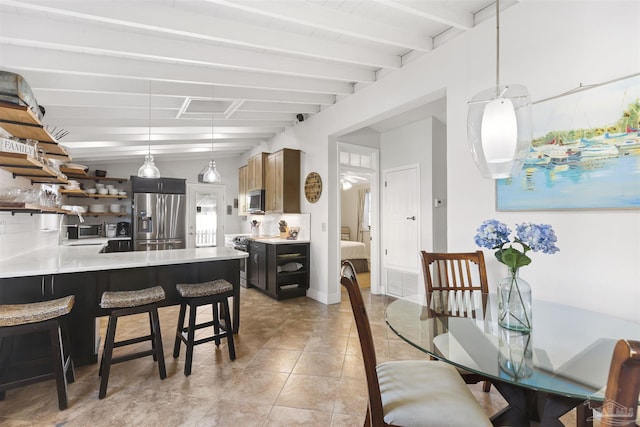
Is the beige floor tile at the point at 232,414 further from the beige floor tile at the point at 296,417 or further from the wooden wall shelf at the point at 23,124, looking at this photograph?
the wooden wall shelf at the point at 23,124

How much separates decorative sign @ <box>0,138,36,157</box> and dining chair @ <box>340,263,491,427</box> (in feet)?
8.13

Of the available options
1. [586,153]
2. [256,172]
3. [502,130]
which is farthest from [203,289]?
[256,172]

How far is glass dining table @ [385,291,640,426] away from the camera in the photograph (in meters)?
1.06

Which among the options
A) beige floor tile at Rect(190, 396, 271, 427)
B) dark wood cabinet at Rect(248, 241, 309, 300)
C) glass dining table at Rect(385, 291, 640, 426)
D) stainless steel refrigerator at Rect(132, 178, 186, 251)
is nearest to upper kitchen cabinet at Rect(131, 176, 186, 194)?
stainless steel refrigerator at Rect(132, 178, 186, 251)

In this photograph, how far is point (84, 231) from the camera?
5922 millimetres

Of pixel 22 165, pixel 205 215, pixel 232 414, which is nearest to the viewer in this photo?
pixel 232 414

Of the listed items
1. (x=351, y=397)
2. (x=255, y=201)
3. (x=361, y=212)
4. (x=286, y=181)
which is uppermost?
(x=286, y=181)

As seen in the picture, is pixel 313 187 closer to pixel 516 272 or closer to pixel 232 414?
pixel 232 414

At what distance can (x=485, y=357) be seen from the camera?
4.02 feet

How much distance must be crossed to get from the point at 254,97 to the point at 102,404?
129 inches

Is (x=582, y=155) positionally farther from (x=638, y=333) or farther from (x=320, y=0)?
(x=320, y=0)

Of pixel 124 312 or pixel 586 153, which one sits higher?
pixel 586 153

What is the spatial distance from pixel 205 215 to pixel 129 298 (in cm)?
530

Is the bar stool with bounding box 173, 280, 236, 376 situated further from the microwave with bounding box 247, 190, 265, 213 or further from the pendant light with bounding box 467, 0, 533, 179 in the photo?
the microwave with bounding box 247, 190, 265, 213
